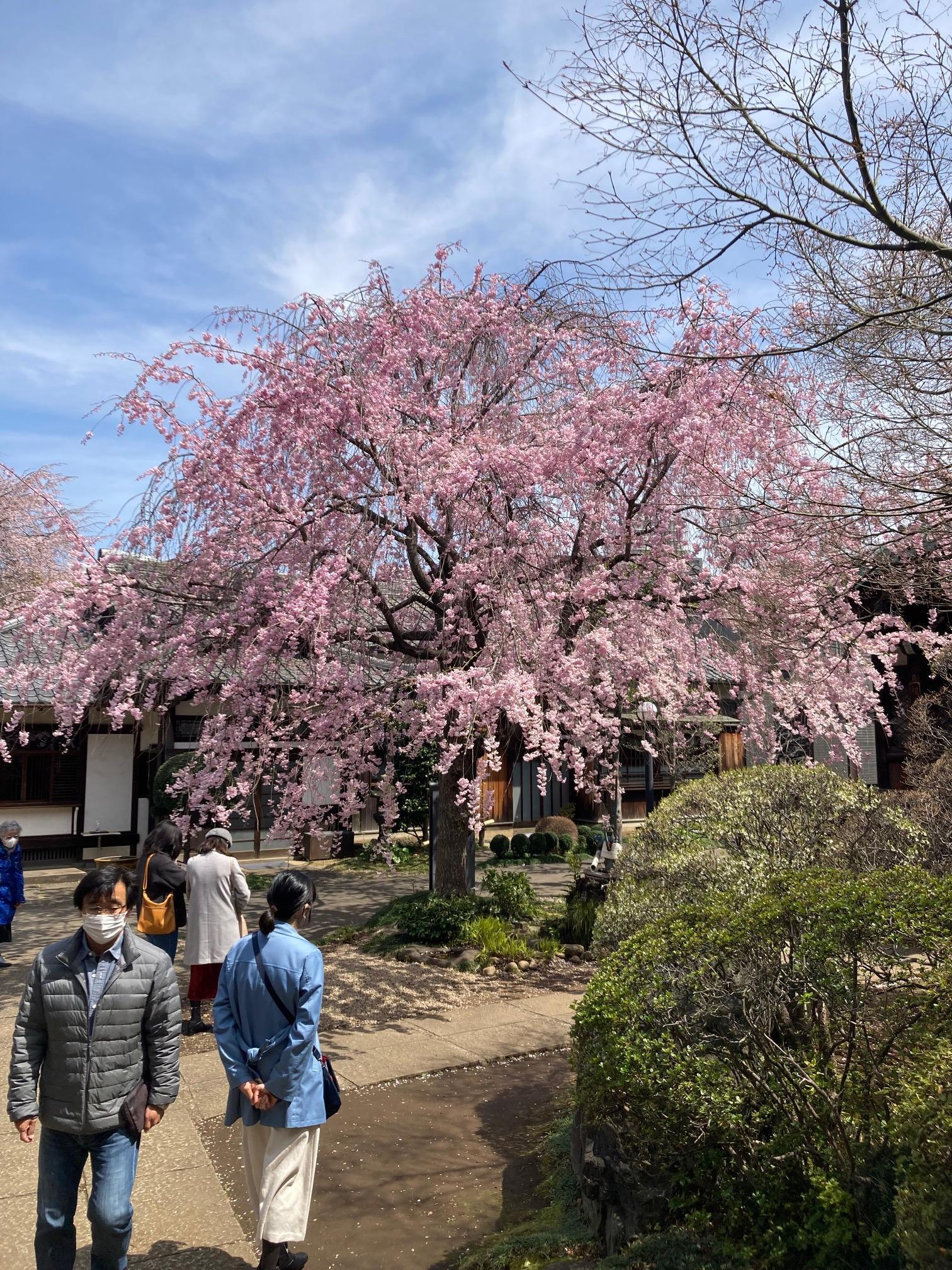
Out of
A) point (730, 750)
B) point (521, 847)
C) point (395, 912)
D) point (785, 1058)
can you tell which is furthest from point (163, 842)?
point (730, 750)

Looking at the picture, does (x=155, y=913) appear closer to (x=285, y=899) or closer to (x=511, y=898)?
(x=285, y=899)

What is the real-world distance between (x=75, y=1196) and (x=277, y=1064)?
823 millimetres

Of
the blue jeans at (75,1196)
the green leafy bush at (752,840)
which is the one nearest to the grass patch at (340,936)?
the green leafy bush at (752,840)

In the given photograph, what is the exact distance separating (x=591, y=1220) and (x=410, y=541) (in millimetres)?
6333

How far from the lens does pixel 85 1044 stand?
325cm

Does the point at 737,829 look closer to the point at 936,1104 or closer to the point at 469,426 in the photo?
the point at 936,1104

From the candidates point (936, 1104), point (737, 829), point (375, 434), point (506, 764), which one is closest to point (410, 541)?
point (375, 434)

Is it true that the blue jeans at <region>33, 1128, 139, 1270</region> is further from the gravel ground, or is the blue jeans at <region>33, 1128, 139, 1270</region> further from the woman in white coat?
the gravel ground

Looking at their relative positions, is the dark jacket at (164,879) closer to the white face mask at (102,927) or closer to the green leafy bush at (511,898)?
the white face mask at (102,927)

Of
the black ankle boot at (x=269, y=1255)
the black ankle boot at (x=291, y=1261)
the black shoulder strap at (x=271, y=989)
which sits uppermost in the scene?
the black shoulder strap at (x=271, y=989)

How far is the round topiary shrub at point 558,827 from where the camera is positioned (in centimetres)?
1800

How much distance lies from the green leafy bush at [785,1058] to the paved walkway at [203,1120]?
1891 millimetres

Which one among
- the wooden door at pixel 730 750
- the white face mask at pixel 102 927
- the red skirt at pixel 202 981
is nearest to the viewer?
the white face mask at pixel 102 927

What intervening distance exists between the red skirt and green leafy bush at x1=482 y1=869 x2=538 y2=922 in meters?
3.74
